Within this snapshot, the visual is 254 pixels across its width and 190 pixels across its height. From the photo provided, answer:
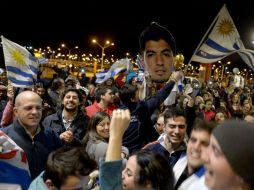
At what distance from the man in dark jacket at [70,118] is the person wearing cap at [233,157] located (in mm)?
4147

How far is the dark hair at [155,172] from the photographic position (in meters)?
2.83

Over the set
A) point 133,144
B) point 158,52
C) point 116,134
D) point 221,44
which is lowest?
point 133,144

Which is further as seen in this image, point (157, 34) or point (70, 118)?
point (70, 118)

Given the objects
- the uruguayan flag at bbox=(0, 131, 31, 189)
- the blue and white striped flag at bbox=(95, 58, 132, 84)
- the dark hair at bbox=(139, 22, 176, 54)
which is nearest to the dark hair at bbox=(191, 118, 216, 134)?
the uruguayan flag at bbox=(0, 131, 31, 189)

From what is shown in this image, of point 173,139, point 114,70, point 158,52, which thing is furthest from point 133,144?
point 114,70

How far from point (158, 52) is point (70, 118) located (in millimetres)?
1912

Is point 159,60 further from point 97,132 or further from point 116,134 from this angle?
point 116,134

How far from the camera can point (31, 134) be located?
14.7ft

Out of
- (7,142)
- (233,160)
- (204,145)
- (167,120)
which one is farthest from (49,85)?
(233,160)

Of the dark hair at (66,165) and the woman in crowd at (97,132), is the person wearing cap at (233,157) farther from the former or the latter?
the woman in crowd at (97,132)

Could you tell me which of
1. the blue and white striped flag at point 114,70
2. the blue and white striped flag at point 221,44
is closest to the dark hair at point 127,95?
the blue and white striped flag at point 221,44

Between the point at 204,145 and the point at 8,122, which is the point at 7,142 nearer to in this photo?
the point at 204,145

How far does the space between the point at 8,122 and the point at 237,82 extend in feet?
61.6

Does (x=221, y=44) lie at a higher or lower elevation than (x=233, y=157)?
higher
